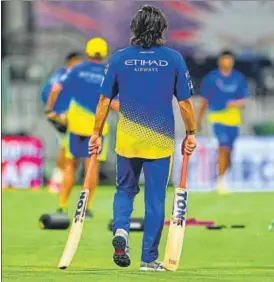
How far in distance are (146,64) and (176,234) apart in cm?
135

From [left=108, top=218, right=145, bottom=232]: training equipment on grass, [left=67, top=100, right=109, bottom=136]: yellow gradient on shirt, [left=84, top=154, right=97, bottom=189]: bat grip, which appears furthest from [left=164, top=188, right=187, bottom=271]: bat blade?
[left=67, top=100, right=109, bottom=136]: yellow gradient on shirt

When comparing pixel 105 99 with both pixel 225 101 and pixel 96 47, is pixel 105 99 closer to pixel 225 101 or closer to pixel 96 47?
pixel 96 47

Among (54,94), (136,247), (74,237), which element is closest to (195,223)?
(136,247)

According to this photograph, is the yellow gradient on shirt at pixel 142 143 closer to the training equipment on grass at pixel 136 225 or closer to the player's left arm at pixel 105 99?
the player's left arm at pixel 105 99

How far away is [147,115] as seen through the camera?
10945 mm

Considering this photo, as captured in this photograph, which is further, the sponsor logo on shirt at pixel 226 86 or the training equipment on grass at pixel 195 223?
the sponsor logo on shirt at pixel 226 86

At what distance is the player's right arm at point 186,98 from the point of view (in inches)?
427

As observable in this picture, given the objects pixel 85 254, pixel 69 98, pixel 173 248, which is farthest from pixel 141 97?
pixel 69 98

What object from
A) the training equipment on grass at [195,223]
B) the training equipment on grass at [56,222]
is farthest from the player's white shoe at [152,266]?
the training equipment on grass at [195,223]

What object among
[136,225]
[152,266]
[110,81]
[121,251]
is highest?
[110,81]

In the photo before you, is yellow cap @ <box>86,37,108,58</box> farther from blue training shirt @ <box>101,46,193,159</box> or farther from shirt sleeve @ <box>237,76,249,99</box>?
shirt sleeve @ <box>237,76,249,99</box>

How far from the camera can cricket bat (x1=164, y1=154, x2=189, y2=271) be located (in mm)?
10907

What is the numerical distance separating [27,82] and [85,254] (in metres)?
14.6

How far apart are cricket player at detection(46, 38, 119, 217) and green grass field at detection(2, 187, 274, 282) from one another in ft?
2.32
